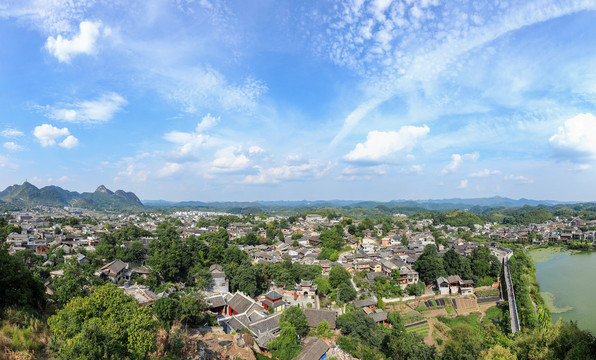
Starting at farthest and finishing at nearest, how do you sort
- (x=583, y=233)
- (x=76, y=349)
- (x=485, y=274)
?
(x=583, y=233)
(x=485, y=274)
(x=76, y=349)

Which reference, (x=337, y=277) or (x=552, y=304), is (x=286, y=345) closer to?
(x=337, y=277)

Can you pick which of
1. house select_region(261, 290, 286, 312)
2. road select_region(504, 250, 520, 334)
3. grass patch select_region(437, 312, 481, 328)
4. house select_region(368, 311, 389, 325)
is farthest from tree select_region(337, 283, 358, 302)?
road select_region(504, 250, 520, 334)

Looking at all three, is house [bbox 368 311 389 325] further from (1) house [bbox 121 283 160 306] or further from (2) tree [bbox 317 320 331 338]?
(1) house [bbox 121 283 160 306]

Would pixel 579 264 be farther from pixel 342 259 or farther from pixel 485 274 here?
pixel 342 259

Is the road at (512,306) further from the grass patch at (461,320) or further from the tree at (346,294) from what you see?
the tree at (346,294)

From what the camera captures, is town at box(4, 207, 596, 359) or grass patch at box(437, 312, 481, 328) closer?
town at box(4, 207, 596, 359)

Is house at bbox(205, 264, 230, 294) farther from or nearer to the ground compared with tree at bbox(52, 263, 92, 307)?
nearer to the ground

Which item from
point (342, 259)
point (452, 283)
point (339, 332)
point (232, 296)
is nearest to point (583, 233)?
point (452, 283)
